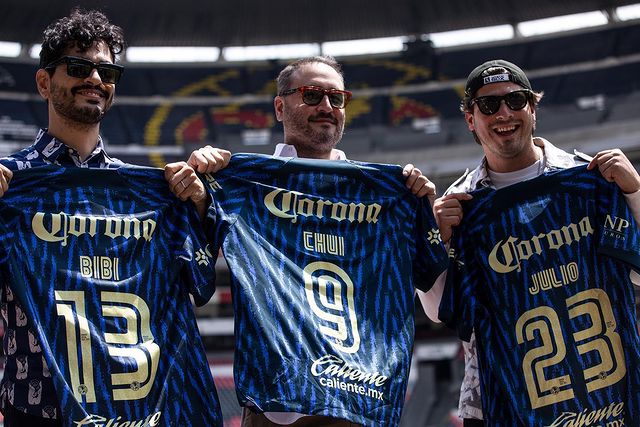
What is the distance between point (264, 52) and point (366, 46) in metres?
2.13

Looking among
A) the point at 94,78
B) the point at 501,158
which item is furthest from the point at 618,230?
the point at 94,78

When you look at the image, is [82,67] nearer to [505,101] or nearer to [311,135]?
[311,135]

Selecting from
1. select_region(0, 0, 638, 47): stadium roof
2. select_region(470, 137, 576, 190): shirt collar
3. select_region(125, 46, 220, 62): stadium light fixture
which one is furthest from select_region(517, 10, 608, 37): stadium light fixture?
select_region(470, 137, 576, 190): shirt collar

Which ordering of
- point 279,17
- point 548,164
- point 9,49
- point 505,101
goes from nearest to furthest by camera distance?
1. point 505,101
2. point 548,164
3. point 9,49
4. point 279,17

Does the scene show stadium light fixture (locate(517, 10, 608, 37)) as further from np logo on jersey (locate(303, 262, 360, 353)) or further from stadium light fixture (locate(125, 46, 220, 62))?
np logo on jersey (locate(303, 262, 360, 353))

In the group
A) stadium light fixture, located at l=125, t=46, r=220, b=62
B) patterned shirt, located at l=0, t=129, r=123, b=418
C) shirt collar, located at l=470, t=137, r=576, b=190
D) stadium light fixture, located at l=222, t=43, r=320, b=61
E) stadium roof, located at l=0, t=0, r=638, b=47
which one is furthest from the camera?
stadium light fixture, located at l=222, t=43, r=320, b=61

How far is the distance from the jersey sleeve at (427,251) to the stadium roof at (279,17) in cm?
1326

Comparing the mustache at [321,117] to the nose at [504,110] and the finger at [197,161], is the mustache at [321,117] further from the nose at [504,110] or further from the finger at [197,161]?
the nose at [504,110]

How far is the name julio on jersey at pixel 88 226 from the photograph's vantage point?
285cm

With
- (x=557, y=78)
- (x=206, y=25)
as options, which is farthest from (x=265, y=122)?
(x=557, y=78)

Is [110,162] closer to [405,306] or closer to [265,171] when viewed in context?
[265,171]

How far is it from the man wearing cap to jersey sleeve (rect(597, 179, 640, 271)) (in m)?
0.04

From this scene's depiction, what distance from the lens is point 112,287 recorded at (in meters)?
2.83

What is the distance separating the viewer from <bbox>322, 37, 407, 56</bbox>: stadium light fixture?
16.9 m
